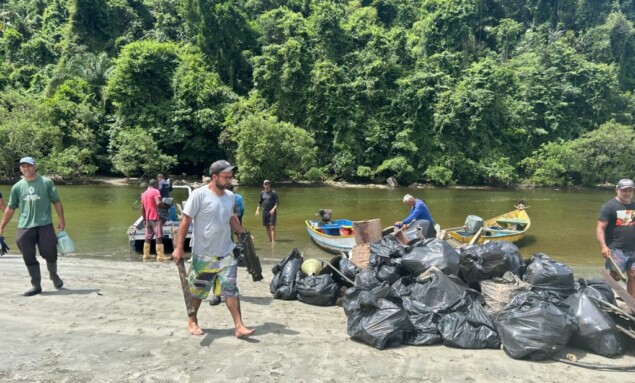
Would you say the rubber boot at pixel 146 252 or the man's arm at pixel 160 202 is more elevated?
the man's arm at pixel 160 202

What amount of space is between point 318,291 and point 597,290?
341 centimetres

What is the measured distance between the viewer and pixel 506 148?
40969mm

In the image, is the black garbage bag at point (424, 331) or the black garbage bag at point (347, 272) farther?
the black garbage bag at point (347, 272)

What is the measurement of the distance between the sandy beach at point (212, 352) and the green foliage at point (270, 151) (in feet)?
93.9

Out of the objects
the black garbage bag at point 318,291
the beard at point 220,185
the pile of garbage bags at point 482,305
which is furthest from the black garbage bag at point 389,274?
the beard at point 220,185

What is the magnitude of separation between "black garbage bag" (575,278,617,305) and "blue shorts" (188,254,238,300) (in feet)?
13.2

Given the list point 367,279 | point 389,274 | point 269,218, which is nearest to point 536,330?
point 389,274

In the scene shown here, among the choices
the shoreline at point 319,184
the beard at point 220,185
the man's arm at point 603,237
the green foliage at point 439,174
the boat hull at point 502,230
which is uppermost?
the beard at point 220,185

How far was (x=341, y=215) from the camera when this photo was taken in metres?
20.2

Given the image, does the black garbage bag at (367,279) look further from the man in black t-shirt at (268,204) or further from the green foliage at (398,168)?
the green foliage at (398,168)

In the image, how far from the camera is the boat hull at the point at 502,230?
40.3 feet

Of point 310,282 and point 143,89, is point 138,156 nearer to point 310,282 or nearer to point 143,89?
point 143,89

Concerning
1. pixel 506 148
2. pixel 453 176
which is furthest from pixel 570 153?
pixel 453 176

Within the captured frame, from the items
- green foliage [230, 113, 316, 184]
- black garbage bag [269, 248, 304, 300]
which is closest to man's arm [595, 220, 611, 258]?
black garbage bag [269, 248, 304, 300]
